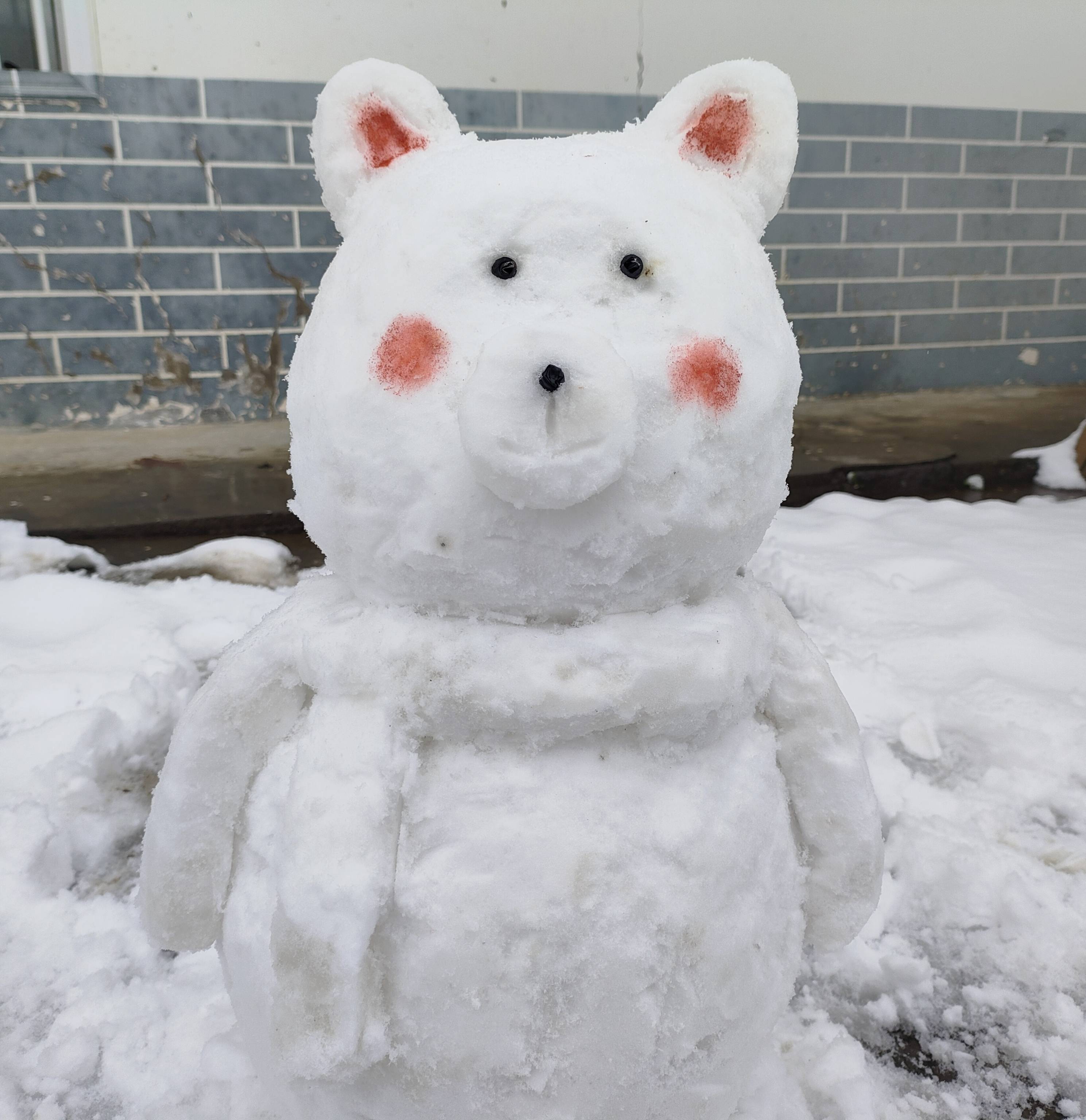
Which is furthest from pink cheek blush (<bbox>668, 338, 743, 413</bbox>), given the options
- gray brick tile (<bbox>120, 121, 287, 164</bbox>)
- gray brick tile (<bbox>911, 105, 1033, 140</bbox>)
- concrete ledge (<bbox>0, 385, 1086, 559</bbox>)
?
gray brick tile (<bbox>911, 105, 1033, 140</bbox>)

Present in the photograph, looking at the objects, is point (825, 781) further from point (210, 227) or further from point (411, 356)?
point (210, 227)

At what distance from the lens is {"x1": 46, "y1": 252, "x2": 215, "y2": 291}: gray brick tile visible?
4551 mm

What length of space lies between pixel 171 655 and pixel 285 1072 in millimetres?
1661

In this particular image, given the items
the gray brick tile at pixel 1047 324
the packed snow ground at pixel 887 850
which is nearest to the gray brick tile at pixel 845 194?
the gray brick tile at pixel 1047 324

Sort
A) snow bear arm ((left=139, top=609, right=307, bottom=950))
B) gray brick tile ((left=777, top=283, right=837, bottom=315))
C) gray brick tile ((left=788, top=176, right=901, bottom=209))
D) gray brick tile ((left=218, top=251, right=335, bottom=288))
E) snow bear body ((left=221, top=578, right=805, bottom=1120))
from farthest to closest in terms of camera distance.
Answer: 1. gray brick tile ((left=777, top=283, right=837, bottom=315))
2. gray brick tile ((left=788, top=176, right=901, bottom=209))
3. gray brick tile ((left=218, top=251, right=335, bottom=288))
4. snow bear arm ((left=139, top=609, right=307, bottom=950))
5. snow bear body ((left=221, top=578, right=805, bottom=1120))

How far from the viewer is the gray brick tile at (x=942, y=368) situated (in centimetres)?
555

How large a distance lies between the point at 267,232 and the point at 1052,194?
439 centimetres

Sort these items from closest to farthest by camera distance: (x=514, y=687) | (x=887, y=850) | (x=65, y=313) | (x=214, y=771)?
(x=514, y=687) < (x=214, y=771) < (x=887, y=850) < (x=65, y=313)

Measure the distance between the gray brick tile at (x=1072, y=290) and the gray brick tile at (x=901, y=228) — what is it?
808 millimetres

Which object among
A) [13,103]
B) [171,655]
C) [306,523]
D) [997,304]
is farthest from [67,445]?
[997,304]

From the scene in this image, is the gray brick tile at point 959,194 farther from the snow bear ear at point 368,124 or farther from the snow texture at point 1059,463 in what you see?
the snow bear ear at point 368,124

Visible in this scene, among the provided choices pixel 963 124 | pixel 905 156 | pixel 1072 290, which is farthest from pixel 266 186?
pixel 1072 290

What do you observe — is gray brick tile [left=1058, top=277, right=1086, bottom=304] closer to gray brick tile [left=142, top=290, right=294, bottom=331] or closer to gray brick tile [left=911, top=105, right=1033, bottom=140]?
gray brick tile [left=911, top=105, right=1033, bottom=140]

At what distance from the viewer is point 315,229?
4.77 metres
